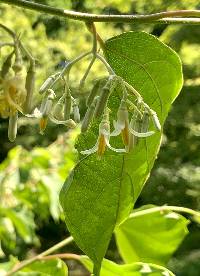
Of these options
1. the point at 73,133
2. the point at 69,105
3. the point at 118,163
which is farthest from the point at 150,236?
the point at 73,133

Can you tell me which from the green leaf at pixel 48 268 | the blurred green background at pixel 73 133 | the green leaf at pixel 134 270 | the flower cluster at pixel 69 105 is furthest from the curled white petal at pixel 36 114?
the blurred green background at pixel 73 133

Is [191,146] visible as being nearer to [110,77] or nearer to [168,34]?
[168,34]

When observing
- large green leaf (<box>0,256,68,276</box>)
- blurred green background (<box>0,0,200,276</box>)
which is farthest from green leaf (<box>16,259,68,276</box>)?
blurred green background (<box>0,0,200,276</box>)

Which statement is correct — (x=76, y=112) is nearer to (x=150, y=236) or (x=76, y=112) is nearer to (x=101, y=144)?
(x=101, y=144)

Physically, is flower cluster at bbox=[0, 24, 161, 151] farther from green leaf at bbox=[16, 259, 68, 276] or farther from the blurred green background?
the blurred green background

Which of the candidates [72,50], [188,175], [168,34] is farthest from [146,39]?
[72,50]

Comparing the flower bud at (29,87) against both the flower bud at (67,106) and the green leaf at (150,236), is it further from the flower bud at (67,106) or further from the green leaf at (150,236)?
the green leaf at (150,236)
